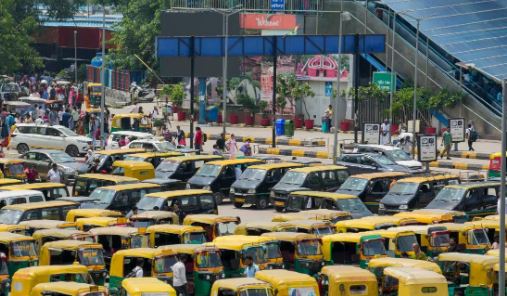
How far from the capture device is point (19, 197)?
40125 mm

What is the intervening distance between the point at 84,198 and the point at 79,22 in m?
78.9

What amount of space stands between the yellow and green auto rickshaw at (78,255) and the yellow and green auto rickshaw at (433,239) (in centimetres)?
734

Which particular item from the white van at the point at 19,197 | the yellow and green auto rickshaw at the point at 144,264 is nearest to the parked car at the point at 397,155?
the white van at the point at 19,197

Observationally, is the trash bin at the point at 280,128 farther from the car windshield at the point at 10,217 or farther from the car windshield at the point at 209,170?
the car windshield at the point at 10,217

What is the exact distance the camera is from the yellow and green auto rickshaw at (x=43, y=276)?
2925cm

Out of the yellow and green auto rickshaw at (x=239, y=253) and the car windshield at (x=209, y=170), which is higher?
the car windshield at (x=209, y=170)

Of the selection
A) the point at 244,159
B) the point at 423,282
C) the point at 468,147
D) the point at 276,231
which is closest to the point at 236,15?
the point at 468,147

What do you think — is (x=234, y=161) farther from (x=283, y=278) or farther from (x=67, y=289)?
(x=67, y=289)

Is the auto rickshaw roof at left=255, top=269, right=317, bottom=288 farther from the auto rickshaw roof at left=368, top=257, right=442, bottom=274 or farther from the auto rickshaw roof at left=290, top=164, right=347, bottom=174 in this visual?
the auto rickshaw roof at left=290, top=164, right=347, bottom=174

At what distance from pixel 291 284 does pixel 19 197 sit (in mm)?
13821

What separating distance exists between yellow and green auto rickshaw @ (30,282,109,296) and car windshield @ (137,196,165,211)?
11.9 meters

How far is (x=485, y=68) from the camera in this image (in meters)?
75.1

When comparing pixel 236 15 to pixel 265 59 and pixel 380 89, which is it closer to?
pixel 265 59

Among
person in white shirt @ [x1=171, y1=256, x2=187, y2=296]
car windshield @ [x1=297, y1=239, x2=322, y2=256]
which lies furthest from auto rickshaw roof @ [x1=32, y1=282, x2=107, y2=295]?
car windshield @ [x1=297, y1=239, x2=322, y2=256]
